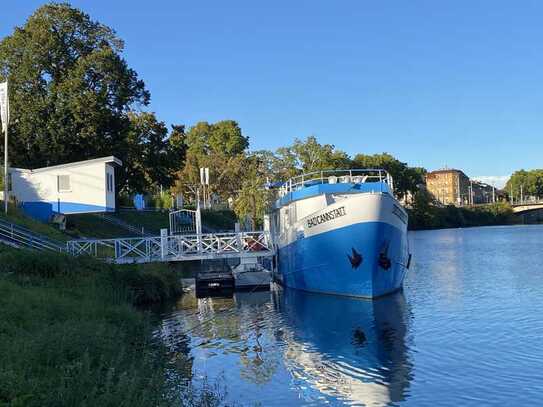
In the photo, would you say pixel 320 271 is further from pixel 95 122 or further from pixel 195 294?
pixel 95 122

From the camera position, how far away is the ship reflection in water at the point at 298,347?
49.2ft

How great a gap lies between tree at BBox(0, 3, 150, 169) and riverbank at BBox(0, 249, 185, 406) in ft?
70.9

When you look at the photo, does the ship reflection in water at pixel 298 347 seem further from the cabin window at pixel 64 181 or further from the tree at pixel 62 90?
the tree at pixel 62 90

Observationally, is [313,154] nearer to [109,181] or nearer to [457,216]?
[109,181]

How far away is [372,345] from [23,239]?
18456 mm

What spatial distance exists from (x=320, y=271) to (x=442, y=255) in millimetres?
30485

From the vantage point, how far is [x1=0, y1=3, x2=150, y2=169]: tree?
4741 cm

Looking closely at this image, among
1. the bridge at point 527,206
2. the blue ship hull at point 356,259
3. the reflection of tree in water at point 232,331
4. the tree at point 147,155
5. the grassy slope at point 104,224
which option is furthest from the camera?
the bridge at point 527,206

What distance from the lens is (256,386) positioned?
1548 cm

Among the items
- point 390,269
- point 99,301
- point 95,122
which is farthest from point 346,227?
point 95,122

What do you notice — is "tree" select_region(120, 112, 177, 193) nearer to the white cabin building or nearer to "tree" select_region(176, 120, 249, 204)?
the white cabin building

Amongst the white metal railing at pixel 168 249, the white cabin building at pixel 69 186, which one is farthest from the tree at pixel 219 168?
the white metal railing at pixel 168 249

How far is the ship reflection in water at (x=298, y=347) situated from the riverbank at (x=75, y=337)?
2048 millimetres

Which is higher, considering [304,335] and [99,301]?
[99,301]
